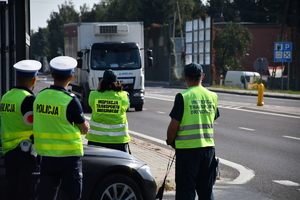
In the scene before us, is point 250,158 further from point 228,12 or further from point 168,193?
point 228,12

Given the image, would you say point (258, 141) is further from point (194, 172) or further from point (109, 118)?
point (194, 172)

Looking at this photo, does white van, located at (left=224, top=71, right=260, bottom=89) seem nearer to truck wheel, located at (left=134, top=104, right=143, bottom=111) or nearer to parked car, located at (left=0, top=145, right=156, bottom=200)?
truck wheel, located at (left=134, top=104, right=143, bottom=111)

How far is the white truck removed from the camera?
67.5 ft

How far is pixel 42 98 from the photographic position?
4.61 m

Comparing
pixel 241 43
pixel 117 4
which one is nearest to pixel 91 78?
pixel 241 43

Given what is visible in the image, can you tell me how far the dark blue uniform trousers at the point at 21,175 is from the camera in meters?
4.78

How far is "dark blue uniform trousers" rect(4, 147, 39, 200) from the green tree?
161 ft

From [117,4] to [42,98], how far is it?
81.3 m

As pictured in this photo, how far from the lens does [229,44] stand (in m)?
52.8

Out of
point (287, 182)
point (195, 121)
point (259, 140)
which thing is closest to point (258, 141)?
point (259, 140)

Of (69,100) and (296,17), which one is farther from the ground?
(296,17)

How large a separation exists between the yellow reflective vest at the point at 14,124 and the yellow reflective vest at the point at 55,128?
0.33 meters

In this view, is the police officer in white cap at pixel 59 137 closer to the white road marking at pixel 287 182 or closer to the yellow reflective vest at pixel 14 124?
the yellow reflective vest at pixel 14 124

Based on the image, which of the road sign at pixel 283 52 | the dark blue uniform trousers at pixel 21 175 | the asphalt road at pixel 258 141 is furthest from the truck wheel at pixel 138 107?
the dark blue uniform trousers at pixel 21 175
